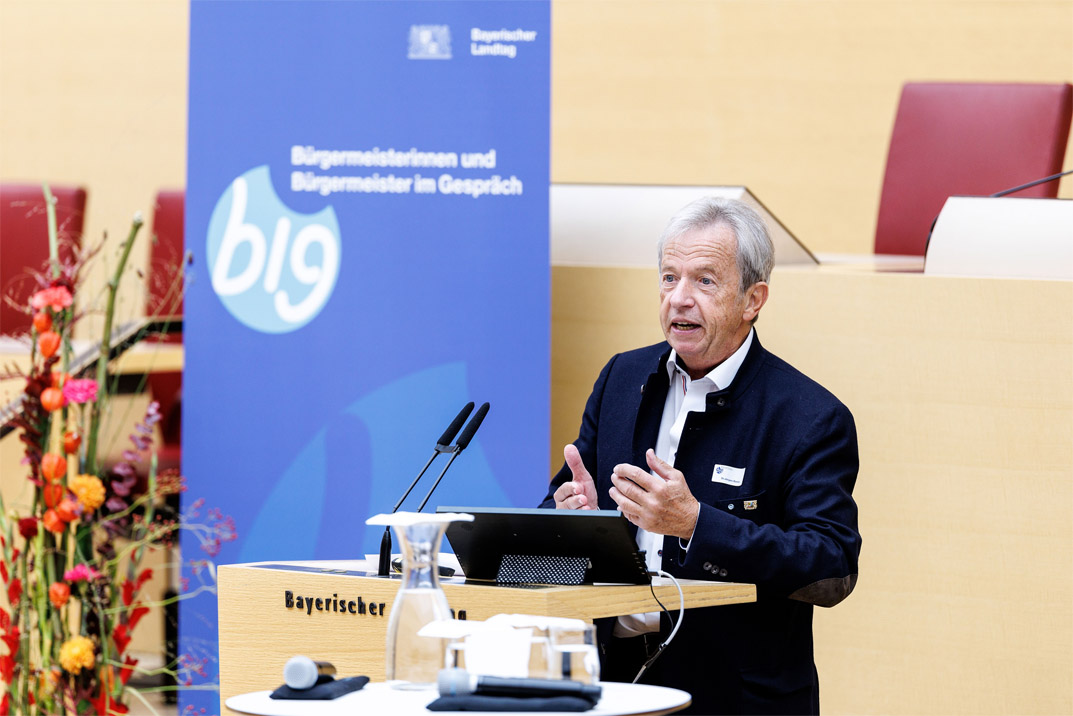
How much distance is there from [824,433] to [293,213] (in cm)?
144

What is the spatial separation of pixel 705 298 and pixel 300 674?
1.11m

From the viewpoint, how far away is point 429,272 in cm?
320

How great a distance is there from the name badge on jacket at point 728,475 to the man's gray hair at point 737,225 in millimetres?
316

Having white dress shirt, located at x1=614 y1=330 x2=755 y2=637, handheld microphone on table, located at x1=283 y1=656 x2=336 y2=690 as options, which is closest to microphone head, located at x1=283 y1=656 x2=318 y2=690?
handheld microphone on table, located at x1=283 y1=656 x2=336 y2=690

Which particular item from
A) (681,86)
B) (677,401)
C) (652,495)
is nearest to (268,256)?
(677,401)

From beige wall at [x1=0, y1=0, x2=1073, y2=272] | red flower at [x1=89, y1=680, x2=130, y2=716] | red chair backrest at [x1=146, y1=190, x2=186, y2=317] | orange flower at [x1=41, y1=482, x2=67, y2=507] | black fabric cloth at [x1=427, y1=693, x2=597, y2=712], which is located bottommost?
red flower at [x1=89, y1=680, x2=130, y2=716]

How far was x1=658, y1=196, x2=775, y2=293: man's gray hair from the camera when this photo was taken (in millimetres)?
2479

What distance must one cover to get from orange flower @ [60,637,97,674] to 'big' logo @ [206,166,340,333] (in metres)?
0.79

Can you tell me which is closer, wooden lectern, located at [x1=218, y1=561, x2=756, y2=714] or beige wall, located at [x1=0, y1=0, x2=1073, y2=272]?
wooden lectern, located at [x1=218, y1=561, x2=756, y2=714]

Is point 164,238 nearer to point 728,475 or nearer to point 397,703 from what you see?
point 728,475

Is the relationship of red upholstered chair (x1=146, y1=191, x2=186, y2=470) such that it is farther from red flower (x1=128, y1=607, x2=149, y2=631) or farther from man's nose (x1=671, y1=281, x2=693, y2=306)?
man's nose (x1=671, y1=281, x2=693, y2=306)

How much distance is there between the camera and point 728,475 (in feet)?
7.82

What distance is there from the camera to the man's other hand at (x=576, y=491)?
230cm

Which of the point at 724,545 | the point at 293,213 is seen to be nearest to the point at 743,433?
the point at 724,545
